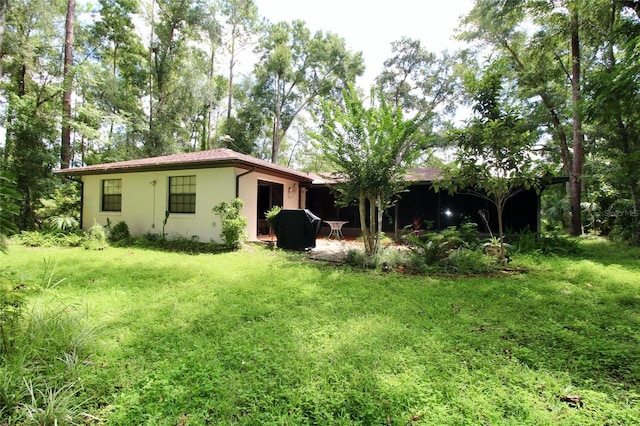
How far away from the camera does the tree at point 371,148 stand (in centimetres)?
642

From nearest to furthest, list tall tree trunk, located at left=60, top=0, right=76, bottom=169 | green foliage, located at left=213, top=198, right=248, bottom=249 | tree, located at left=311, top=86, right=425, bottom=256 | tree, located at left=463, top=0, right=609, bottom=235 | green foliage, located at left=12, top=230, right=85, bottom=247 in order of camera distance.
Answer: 1. tree, located at left=311, top=86, right=425, bottom=256
2. green foliage, located at left=213, top=198, right=248, bottom=249
3. green foliage, located at left=12, top=230, right=85, bottom=247
4. tree, located at left=463, top=0, right=609, bottom=235
5. tall tree trunk, located at left=60, top=0, right=76, bottom=169

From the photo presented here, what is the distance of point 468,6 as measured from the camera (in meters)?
13.9

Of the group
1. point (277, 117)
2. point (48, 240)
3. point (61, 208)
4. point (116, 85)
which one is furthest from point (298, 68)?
point (48, 240)

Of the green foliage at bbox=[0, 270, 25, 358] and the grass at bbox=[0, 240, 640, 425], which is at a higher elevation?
the green foliage at bbox=[0, 270, 25, 358]

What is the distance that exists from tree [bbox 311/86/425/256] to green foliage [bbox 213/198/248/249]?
301 cm

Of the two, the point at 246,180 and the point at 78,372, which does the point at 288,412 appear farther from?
the point at 246,180

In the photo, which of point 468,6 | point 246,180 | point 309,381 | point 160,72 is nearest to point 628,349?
point 309,381

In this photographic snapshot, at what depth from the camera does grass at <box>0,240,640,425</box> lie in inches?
74.7

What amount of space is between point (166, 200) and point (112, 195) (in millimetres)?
2995

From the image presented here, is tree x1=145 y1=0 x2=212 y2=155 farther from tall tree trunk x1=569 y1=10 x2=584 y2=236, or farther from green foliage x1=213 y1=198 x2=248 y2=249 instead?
tall tree trunk x1=569 y1=10 x2=584 y2=236

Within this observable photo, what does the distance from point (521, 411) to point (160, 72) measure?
22707mm

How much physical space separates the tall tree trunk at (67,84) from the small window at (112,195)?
3.05 metres

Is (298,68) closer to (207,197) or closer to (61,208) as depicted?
(207,197)

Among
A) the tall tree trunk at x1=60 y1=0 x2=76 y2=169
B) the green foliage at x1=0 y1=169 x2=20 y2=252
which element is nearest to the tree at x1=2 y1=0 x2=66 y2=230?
the tall tree trunk at x1=60 y1=0 x2=76 y2=169
